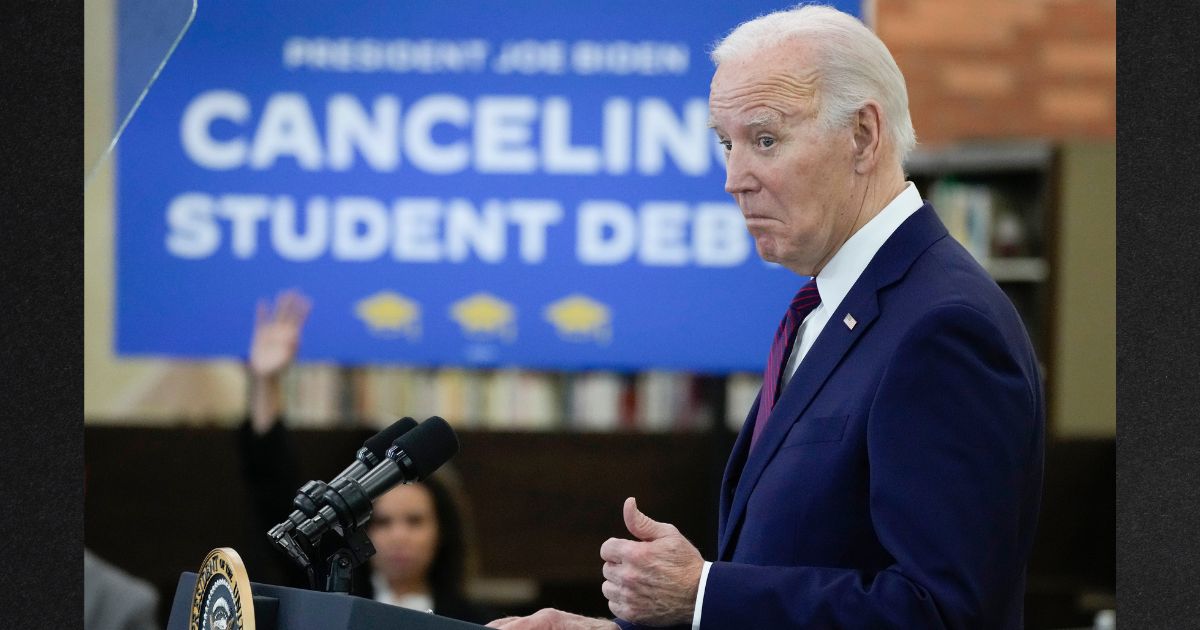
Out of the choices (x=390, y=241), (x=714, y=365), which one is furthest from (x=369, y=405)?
(x=714, y=365)

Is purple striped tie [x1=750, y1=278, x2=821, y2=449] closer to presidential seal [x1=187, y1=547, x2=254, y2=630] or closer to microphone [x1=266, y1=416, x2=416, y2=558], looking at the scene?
microphone [x1=266, y1=416, x2=416, y2=558]

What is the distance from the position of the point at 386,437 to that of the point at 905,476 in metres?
0.48

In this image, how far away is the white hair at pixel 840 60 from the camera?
1449 millimetres

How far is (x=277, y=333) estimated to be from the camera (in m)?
3.70

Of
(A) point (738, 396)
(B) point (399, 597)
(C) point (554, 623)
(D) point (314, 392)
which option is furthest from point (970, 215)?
(C) point (554, 623)

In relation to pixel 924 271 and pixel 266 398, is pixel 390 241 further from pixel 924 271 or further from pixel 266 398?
pixel 924 271

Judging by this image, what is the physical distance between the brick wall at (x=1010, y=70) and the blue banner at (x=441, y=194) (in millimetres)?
2706

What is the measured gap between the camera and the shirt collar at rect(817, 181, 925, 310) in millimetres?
1482

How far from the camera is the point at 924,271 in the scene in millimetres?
1406

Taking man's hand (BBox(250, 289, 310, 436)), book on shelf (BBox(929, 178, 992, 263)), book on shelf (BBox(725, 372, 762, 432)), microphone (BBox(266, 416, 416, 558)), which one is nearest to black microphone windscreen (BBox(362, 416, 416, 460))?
microphone (BBox(266, 416, 416, 558))

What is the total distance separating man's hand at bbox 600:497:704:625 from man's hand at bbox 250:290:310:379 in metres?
2.25

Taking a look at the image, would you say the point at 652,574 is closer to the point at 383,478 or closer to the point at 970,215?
the point at 383,478

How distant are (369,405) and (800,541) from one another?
3982 mm

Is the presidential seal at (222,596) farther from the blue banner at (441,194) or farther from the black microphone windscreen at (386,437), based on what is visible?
the blue banner at (441,194)
